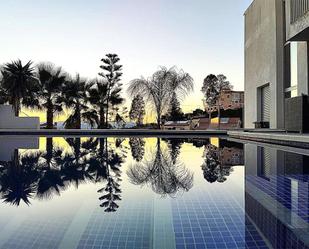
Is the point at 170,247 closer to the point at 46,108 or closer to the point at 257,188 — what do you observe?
the point at 257,188

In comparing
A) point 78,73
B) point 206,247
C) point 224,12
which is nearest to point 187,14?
point 224,12

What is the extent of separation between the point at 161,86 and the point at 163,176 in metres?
15.3

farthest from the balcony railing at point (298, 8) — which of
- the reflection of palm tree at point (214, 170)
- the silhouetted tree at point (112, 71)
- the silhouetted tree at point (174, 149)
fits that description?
the silhouetted tree at point (112, 71)

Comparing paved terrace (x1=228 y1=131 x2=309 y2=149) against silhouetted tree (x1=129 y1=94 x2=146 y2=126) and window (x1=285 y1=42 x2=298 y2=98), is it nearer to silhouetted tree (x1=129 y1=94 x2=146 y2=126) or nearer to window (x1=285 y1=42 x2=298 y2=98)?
window (x1=285 y1=42 x2=298 y2=98)

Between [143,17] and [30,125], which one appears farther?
[30,125]

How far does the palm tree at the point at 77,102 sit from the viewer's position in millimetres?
17562

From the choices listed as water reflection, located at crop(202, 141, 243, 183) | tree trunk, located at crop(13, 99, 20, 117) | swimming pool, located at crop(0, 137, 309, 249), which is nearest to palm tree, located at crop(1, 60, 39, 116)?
tree trunk, located at crop(13, 99, 20, 117)

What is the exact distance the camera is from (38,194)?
3.84 m

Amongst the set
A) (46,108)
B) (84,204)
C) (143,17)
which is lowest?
(84,204)

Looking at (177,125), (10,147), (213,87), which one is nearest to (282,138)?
(10,147)

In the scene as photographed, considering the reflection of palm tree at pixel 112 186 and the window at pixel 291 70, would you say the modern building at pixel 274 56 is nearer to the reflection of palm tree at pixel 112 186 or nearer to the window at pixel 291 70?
the window at pixel 291 70

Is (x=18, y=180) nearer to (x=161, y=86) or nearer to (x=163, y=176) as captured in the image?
(x=163, y=176)

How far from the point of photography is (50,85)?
17.0 meters

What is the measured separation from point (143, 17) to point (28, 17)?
14.2 ft
